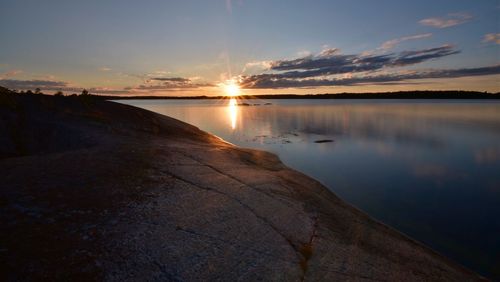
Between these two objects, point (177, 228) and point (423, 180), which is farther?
point (423, 180)

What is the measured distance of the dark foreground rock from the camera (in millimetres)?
4395

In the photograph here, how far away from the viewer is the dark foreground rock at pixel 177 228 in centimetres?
439

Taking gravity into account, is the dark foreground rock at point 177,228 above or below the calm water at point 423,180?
above

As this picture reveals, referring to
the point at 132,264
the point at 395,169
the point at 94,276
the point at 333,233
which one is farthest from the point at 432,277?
the point at 395,169

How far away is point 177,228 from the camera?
5.52m

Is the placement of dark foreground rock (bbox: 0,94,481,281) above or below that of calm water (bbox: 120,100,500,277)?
above

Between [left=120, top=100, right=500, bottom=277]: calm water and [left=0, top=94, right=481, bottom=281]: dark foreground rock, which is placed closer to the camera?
[left=0, top=94, right=481, bottom=281]: dark foreground rock

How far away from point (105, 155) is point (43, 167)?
179cm

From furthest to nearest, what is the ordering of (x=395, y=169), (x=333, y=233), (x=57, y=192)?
(x=395, y=169), (x=333, y=233), (x=57, y=192)

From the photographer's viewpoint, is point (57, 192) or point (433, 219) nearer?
point (57, 192)

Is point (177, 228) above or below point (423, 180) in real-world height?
above

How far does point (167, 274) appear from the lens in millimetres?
4285

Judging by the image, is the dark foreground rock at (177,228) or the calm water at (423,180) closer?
the dark foreground rock at (177,228)

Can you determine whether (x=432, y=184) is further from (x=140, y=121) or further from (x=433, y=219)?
(x=140, y=121)
